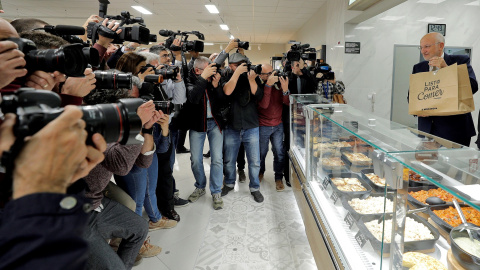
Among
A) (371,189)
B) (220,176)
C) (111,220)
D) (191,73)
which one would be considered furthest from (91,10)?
(371,189)

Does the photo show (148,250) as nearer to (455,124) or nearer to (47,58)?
(47,58)

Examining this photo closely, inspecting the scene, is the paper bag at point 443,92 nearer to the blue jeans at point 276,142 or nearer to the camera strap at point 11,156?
the blue jeans at point 276,142

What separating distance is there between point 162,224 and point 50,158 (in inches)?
85.2

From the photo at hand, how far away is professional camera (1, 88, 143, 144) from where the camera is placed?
583 millimetres

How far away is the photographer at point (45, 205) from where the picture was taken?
53cm

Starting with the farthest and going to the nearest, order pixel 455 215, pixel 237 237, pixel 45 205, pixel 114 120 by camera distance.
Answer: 1. pixel 237 237
2. pixel 455 215
3. pixel 114 120
4. pixel 45 205

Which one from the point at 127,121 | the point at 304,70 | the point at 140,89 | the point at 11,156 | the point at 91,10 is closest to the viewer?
the point at 11,156

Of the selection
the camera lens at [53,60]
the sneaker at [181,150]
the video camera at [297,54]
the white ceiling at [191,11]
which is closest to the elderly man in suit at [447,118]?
the video camera at [297,54]

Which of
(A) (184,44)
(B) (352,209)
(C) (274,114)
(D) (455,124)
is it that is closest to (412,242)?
(B) (352,209)

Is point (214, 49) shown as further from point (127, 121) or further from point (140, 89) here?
point (127, 121)

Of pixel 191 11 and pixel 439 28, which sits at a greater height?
pixel 191 11

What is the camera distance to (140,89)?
1846mm

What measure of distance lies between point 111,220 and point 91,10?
7.79m

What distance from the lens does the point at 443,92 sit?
2.27m
